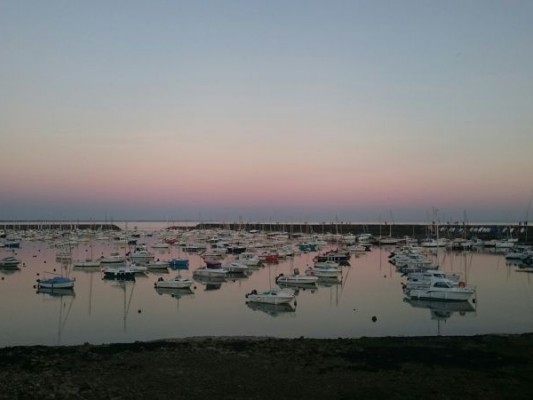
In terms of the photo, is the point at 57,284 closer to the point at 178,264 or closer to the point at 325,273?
the point at 178,264

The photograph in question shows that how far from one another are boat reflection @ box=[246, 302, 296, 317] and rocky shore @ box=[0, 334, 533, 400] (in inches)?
414

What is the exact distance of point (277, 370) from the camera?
49.0 feet

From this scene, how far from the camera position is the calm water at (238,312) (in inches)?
960

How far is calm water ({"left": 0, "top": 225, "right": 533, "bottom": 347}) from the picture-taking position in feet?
80.0

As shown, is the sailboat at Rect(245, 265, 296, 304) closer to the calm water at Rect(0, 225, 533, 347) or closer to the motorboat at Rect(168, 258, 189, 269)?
the calm water at Rect(0, 225, 533, 347)

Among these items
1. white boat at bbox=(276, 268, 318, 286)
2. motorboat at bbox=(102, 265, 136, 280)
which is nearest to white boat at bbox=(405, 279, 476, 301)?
white boat at bbox=(276, 268, 318, 286)

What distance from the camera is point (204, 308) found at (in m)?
31.8

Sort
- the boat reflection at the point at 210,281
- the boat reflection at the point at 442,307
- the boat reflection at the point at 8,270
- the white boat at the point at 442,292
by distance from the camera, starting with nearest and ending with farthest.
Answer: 1. the boat reflection at the point at 442,307
2. the white boat at the point at 442,292
3. the boat reflection at the point at 210,281
4. the boat reflection at the point at 8,270

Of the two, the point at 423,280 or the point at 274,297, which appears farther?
the point at 423,280

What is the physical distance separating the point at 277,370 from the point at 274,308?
54.2 feet

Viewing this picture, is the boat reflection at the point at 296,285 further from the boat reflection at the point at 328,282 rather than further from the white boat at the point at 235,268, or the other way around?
the white boat at the point at 235,268

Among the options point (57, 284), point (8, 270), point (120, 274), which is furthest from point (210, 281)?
point (8, 270)

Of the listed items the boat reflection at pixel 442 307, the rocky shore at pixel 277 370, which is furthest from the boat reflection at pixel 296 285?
the rocky shore at pixel 277 370

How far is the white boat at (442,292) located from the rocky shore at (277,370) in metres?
13.8
